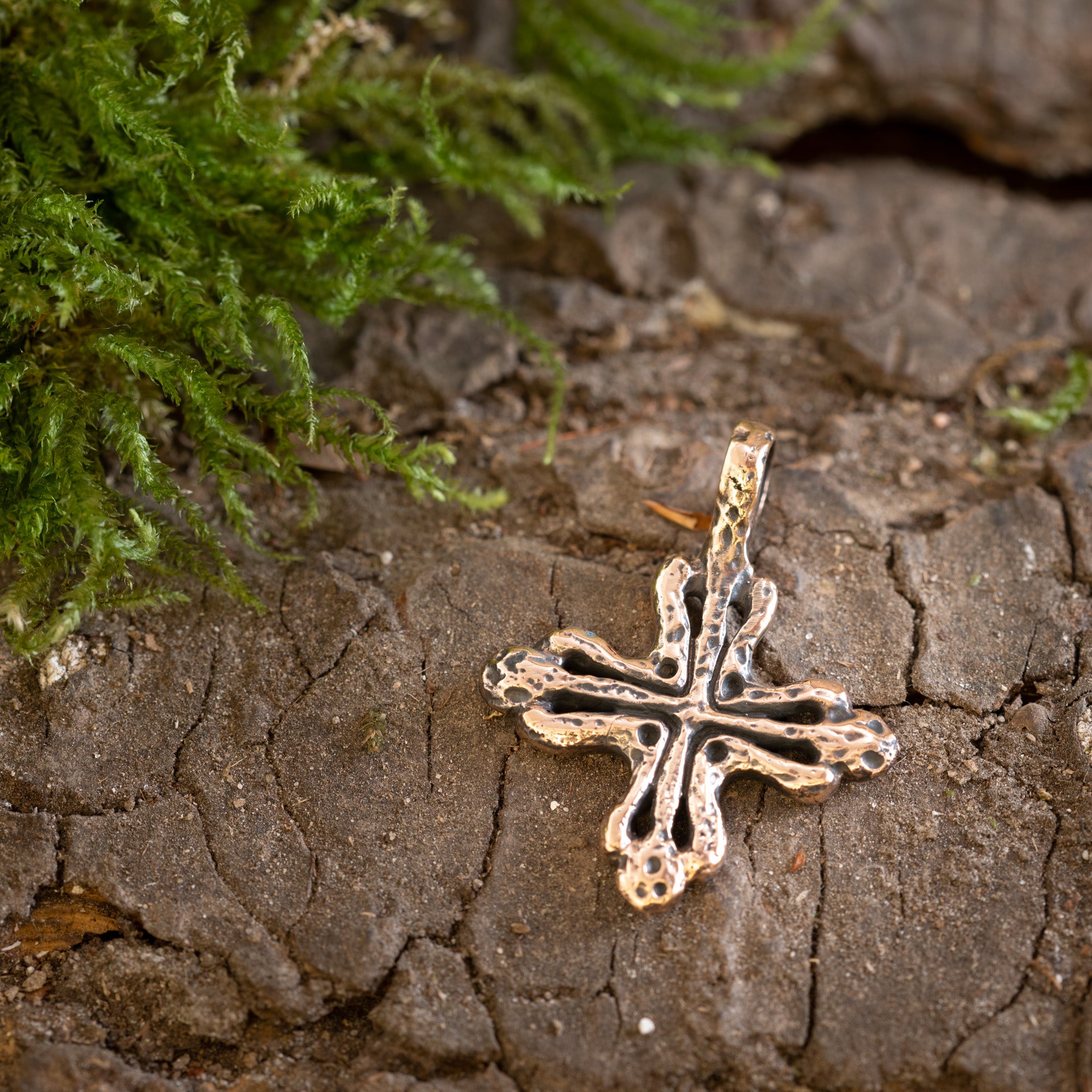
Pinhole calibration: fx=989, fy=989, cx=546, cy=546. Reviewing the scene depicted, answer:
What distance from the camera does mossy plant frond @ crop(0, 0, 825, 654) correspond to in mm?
2057

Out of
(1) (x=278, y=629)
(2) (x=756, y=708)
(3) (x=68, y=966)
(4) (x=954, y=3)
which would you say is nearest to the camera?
(3) (x=68, y=966)

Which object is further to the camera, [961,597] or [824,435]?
[824,435]

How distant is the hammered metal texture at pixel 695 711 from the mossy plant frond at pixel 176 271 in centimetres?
52

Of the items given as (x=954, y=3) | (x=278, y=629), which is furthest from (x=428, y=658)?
(x=954, y=3)

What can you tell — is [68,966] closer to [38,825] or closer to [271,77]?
[38,825]

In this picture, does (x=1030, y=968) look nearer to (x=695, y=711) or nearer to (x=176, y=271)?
(x=695, y=711)

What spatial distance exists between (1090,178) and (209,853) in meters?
3.64

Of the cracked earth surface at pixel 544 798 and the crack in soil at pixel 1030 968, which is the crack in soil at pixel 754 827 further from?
the crack in soil at pixel 1030 968

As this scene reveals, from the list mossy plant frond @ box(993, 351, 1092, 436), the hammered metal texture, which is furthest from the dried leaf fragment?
mossy plant frond @ box(993, 351, 1092, 436)

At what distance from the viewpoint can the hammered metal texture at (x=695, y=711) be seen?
192 centimetres

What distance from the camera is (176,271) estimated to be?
2197mm

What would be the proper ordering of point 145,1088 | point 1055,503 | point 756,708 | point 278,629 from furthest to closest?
1. point 1055,503
2. point 278,629
3. point 756,708
4. point 145,1088

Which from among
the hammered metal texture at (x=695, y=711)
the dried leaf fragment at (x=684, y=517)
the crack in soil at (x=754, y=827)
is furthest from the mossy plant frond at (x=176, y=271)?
the crack in soil at (x=754, y=827)

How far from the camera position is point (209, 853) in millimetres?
1941
